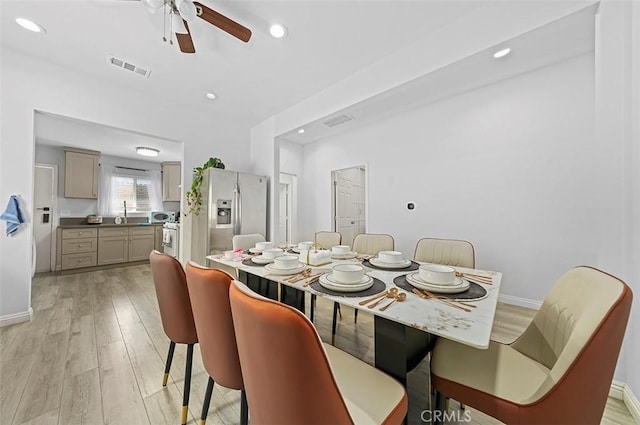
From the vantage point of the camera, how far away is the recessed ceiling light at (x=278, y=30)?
2.05 meters

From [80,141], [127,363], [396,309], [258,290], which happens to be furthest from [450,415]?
[80,141]

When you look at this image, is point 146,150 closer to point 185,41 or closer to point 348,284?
point 185,41

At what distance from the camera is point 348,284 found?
1.06 metres

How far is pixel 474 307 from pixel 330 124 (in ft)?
12.4

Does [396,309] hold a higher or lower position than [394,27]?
lower

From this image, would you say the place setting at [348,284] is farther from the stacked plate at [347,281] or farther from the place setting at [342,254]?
the place setting at [342,254]

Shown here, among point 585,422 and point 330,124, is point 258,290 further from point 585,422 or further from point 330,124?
point 330,124

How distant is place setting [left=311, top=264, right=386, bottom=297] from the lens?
3.35 ft

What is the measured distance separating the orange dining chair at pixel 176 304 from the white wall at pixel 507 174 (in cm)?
315

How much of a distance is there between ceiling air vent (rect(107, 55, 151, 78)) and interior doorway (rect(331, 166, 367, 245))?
3.19 m

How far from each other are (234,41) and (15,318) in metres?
3.51

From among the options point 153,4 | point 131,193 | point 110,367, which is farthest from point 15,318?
point 131,193

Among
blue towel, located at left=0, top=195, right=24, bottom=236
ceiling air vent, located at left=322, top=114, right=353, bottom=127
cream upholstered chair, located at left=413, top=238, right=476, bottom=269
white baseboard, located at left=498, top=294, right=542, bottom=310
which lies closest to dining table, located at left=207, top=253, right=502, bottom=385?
cream upholstered chair, located at left=413, top=238, right=476, bottom=269

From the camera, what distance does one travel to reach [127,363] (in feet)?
5.75
